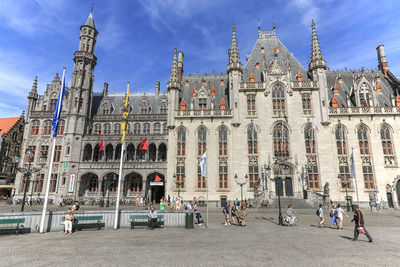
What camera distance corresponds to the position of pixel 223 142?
33406 millimetres

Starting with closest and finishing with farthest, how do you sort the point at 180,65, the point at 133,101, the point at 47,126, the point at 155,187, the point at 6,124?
the point at 155,187, the point at 47,126, the point at 180,65, the point at 133,101, the point at 6,124

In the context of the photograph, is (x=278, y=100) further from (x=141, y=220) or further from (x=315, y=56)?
(x=141, y=220)

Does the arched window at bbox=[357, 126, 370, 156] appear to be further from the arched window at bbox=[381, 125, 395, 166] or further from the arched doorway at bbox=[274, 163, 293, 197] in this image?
the arched doorway at bbox=[274, 163, 293, 197]

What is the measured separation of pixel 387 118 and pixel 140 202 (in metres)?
38.4

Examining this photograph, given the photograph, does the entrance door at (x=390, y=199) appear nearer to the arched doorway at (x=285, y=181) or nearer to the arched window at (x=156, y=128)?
the arched doorway at (x=285, y=181)

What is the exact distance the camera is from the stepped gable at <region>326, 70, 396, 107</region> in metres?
34.0

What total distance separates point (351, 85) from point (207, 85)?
2441 centimetres

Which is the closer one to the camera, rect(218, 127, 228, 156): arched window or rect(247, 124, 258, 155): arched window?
rect(247, 124, 258, 155): arched window

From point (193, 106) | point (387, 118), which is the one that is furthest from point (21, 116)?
point (387, 118)

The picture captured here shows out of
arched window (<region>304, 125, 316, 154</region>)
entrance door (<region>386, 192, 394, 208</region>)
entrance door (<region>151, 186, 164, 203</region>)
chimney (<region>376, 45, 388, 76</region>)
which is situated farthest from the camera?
chimney (<region>376, 45, 388, 76</region>)

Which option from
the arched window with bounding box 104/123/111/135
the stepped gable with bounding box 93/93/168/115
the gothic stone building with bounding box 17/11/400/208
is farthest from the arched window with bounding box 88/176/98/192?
the stepped gable with bounding box 93/93/168/115

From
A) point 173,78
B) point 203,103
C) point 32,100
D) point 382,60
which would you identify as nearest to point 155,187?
point 203,103

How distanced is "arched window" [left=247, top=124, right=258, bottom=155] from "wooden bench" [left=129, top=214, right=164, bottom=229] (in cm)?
2069

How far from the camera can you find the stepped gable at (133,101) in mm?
40575
